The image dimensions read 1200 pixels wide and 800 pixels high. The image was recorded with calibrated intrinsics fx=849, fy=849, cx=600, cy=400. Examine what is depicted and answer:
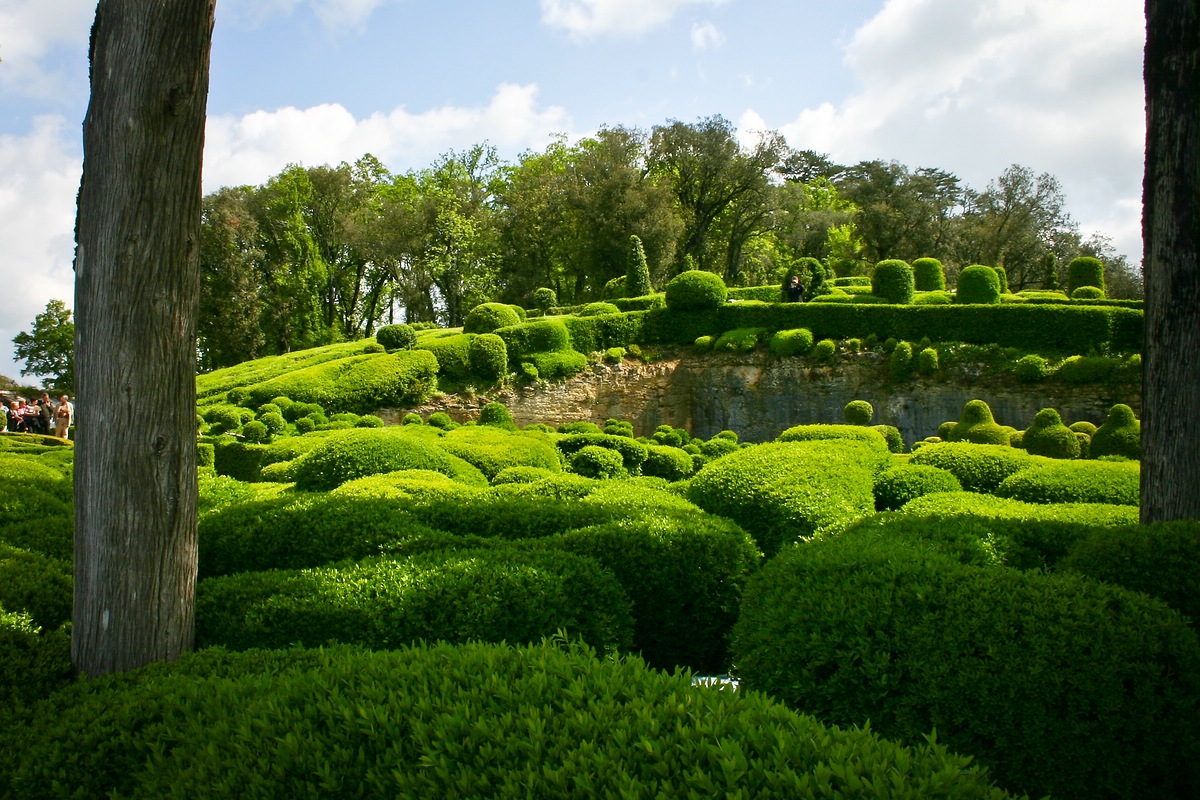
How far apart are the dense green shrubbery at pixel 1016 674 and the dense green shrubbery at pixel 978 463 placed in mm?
Result: 7346

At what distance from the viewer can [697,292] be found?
3183cm

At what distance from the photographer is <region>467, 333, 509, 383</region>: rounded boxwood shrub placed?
27.5 meters

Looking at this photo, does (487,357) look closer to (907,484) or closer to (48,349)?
(907,484)

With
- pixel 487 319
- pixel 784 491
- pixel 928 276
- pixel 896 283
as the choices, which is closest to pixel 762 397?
pixel 896 283

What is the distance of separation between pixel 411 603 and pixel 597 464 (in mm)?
9638

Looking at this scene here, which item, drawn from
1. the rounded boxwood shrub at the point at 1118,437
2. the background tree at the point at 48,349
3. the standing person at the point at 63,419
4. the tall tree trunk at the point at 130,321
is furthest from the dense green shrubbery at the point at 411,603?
the background tree at the point at 48,349

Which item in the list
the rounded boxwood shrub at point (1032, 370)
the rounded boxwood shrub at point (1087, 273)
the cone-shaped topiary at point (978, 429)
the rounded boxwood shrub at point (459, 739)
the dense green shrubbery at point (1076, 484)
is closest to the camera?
the rounded boxwood shrub at point (459, 739)

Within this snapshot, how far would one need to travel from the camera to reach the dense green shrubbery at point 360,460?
997 cm

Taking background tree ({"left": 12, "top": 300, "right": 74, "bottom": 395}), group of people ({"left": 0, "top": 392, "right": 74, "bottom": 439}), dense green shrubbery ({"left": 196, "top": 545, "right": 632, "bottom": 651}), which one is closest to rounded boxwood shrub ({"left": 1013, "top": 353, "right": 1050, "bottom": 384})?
dense green shrubbery ({"left": 196, "top": 545, "right": 632, "bottom": 651})

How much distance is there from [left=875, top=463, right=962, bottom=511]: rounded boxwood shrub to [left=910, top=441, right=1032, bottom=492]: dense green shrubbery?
0.58 m

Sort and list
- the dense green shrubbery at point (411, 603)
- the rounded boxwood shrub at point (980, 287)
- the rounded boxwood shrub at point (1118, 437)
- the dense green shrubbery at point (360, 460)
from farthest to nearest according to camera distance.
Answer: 1. the rounded boxwood shrub at point (980, 287)
2. the rounded boxwood shrub at point (1118, 437)
3. the dense green shrubbery at point (360, 460)
4. the dense green shrubbery at point (411, 603)

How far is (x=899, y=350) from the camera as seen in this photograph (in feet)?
91.5

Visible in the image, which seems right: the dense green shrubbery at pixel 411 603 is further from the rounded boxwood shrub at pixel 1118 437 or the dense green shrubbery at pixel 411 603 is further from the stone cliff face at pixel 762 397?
the stone cliff face at pixel 762 397

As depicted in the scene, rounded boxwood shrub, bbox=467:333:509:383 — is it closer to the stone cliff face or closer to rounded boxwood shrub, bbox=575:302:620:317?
the stone cliff face
